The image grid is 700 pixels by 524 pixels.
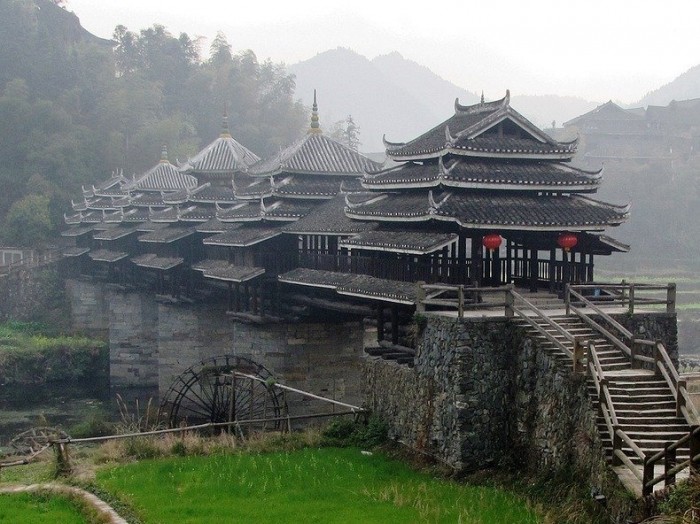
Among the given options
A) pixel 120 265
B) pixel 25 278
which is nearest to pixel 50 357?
pixel 120 265

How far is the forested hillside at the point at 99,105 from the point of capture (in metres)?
68.6

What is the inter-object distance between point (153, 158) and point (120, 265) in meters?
30.9

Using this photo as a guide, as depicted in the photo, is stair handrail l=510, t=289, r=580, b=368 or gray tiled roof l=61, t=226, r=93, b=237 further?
gray tiled roof l=61, t=226, r=93, b=237

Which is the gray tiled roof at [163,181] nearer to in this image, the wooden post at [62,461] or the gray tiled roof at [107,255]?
the gray tiled roof at [107,255]

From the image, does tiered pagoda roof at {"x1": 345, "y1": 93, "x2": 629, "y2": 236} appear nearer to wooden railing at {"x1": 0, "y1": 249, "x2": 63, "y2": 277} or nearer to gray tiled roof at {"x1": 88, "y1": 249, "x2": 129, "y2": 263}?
gray tiled roof at {"x1": 88, "y1": 249, "x2": 129, "y2": 263}

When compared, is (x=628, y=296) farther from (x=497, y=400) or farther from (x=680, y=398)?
(x=680, y=398)

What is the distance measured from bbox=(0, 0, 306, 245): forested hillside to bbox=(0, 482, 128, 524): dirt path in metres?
46.7

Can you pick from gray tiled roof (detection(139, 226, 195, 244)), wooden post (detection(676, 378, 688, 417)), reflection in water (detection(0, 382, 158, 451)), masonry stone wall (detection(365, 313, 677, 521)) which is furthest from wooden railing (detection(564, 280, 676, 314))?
gray tiled roof (detection(139, 226, 195, 244))

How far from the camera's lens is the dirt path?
52.1ft

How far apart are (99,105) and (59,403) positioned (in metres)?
42.2

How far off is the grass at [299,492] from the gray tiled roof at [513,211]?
18.3ft

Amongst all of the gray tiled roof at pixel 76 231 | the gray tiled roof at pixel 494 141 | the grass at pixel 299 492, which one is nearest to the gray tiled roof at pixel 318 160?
the gray tiled roof at pixel 494 141

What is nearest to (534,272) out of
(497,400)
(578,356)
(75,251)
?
(497,400)

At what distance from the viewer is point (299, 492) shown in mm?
17453
